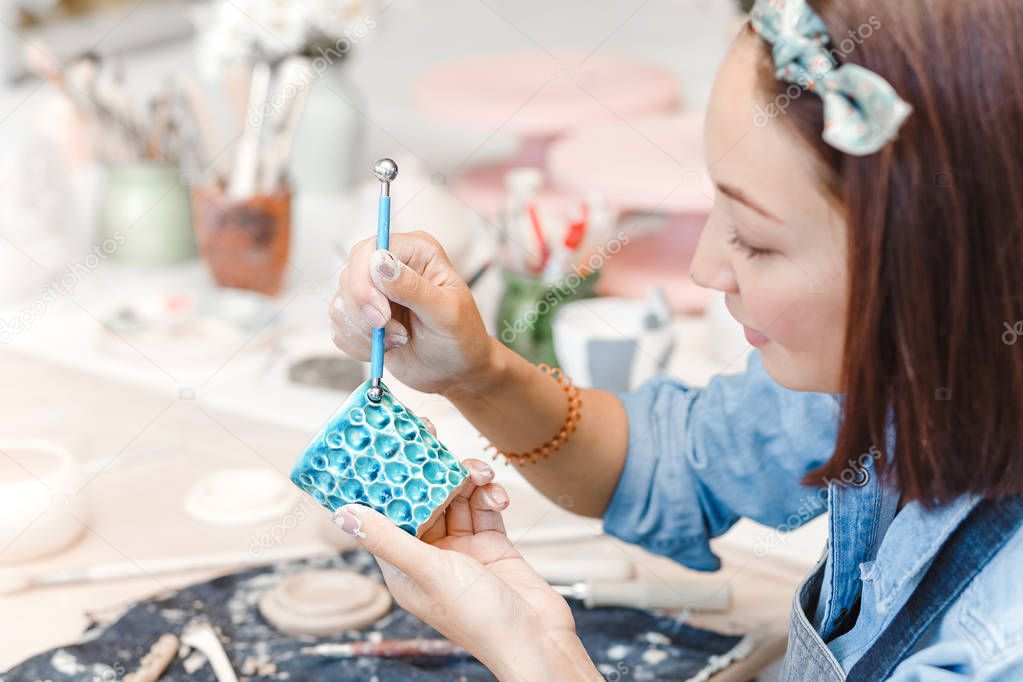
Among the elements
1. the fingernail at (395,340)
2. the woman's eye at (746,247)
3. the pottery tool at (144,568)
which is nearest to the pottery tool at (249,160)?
the pottery tool at (144,568)

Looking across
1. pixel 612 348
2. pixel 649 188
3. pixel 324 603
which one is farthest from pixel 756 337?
pixel 649 188

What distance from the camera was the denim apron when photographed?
2.40ft

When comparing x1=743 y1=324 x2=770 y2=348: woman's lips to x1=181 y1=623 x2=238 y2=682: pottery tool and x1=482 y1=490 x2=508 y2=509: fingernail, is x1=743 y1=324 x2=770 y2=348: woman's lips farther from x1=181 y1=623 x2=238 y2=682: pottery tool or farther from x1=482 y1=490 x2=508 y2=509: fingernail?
x1=181 y1=623 x2=238 y2=682: pottery tool

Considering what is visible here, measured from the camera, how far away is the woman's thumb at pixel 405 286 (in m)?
0.78

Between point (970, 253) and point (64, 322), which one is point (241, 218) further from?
point (970, 253)

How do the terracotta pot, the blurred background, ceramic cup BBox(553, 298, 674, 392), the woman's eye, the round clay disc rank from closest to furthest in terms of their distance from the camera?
the woman's eye, the round clay disc, the blurred background, ceramic cup BBox(553, 298, 674, 392), the terracotta pot

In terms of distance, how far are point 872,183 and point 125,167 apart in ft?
4.10

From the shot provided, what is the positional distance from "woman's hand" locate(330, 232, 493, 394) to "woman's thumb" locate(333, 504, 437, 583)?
0.41 feet

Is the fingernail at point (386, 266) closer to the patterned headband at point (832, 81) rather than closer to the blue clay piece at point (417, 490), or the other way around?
the blue clay piece at point (417, 490)

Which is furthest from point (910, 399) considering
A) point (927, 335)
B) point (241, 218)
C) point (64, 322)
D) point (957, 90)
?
point (64, 322)

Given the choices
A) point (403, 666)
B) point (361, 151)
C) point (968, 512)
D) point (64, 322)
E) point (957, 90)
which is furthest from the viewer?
point (361, 151)

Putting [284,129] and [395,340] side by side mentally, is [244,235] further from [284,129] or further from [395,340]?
[395,340]

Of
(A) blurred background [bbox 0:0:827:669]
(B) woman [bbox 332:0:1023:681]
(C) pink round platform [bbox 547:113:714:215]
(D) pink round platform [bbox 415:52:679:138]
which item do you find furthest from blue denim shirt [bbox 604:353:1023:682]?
(D) pink round platform [bbox 415:52:679:138]

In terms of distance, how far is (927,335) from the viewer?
662mm
